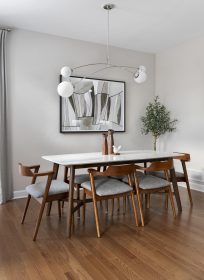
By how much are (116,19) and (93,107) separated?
152 centimetres

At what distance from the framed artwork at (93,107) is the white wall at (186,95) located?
93 cm

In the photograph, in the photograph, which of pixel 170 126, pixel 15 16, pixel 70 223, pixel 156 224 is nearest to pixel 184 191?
pixel 170 126

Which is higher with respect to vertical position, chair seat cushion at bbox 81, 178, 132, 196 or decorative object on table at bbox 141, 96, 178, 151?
decorative object on table at bbox 141, 96, 178, 151

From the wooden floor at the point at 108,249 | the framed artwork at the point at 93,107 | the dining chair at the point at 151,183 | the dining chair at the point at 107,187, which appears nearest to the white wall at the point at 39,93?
the framed artwork at the point at 93,107

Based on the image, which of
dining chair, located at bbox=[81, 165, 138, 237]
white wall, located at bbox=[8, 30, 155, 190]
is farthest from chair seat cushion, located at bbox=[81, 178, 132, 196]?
white wall, located at bbox=[8, 30, 155, 190]

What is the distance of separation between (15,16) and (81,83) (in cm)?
144

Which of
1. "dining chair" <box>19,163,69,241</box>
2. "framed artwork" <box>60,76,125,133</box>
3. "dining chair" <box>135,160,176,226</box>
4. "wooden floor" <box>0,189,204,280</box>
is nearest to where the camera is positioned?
"wooden floor" <box>0,189,204,280</box>

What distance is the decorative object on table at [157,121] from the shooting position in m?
4.80

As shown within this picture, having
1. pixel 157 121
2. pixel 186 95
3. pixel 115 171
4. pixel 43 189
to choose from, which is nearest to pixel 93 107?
pixel 157 121

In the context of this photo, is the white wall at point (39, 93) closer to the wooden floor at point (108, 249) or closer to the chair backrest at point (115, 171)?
the wooden floor at point (108, 249)

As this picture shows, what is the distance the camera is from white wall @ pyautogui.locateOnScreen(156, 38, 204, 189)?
4414 millimetres

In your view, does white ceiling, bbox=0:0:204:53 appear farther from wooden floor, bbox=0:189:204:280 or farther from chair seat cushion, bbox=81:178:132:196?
wooden floor, bbox=0:189:204:280

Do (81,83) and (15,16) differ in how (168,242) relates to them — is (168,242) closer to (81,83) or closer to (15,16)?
(81,83)

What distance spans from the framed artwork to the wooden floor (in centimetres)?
178
